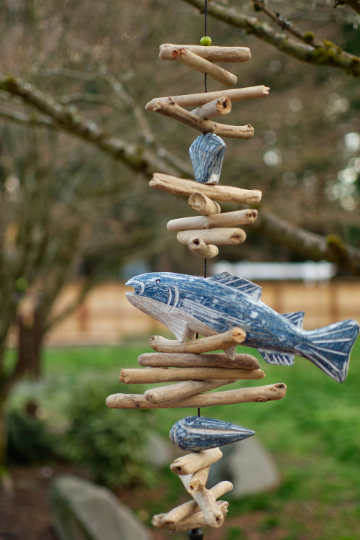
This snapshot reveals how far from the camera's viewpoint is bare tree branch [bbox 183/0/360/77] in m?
2.51

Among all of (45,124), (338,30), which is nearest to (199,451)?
(45,124)

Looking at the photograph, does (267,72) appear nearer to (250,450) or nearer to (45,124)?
(45,124)

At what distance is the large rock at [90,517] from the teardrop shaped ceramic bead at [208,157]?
13.4 feet

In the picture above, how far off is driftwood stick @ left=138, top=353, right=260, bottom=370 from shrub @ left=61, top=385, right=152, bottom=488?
4.81 metres

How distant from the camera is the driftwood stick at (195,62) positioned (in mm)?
1767

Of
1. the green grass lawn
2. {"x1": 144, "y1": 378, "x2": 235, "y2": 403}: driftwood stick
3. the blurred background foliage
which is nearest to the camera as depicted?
{"x1": 144, "y1": 378, "x2": 235, "y2": 403}: driftwood stick

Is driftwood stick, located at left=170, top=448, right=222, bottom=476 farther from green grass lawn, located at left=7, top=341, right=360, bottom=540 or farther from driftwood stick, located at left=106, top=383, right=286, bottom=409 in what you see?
green grass lawn, located at left=7, top=341, right=360, bottom=540

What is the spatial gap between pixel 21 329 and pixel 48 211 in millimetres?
1629

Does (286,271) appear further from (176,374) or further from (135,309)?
(176,374)

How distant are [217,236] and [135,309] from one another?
13163 millimetres

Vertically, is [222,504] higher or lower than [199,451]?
lower

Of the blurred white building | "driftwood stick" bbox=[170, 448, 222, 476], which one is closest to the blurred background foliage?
"driftwood stick" bbox=[170, 448, 222, 476]

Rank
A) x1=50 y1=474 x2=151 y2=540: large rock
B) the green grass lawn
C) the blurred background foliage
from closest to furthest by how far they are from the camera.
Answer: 1. x1=50 y1=474 x2=151 y2=540: large rock
2. the blurred background foliage
3. the green grass lawn

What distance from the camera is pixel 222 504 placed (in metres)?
1.93
